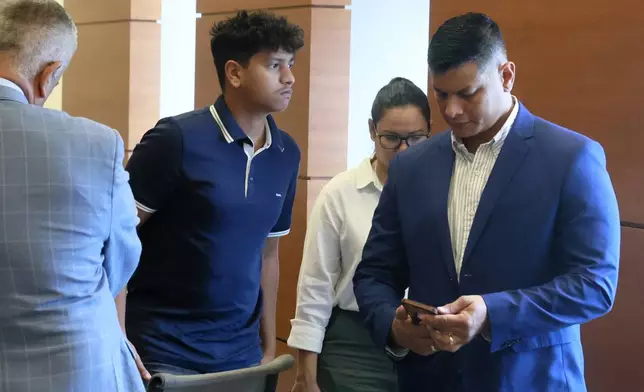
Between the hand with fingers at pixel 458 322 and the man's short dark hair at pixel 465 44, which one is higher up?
the man's short dark hair at pixel 465 44

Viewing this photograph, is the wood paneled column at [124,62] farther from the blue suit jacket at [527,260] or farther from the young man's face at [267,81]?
the blue suit jacket at [527,260]

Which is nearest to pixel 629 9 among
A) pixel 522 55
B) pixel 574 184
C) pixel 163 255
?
pixel 522 55

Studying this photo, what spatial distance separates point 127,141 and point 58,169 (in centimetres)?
388

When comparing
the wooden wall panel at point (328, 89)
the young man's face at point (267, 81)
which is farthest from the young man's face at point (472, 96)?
the wooden wall panel at point (328, 89)

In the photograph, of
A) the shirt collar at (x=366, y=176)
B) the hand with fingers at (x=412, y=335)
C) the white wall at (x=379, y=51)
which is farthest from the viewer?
the white wall at (x=379, y=51)

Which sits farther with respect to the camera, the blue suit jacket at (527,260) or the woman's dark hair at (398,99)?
the woman's dark hair at (398,99)

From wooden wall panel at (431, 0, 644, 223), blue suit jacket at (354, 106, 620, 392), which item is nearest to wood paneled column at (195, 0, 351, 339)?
wooden wall panel at (431, 0, 644, 223)

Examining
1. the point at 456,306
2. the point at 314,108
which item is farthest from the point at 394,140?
the point at 314,108

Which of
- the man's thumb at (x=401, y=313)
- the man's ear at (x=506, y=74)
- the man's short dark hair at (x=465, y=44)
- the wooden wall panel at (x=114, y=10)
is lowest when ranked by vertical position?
the man's thumb at (x=401, y=313)

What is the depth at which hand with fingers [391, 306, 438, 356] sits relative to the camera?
179 cm

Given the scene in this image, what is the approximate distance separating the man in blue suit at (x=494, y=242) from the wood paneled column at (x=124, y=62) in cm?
388

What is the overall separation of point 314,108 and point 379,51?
41cm

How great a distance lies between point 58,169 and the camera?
1.74 metres

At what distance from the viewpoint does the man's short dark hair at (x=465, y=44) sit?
6.05 ft
